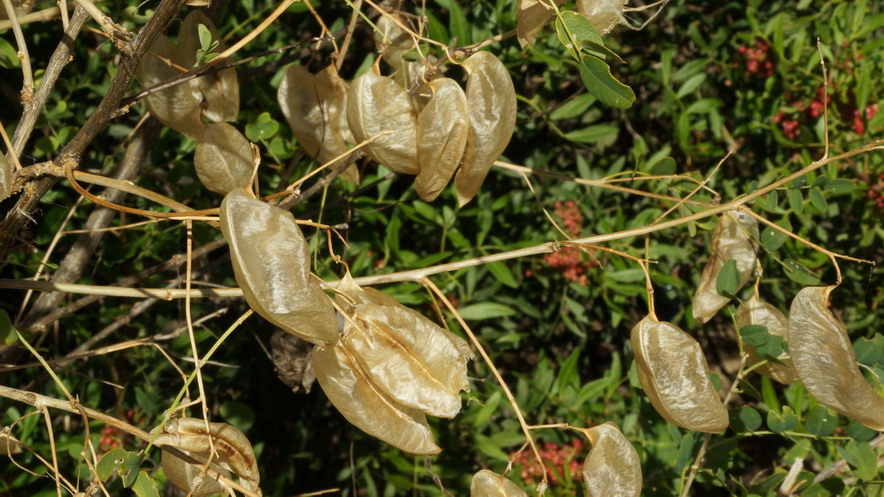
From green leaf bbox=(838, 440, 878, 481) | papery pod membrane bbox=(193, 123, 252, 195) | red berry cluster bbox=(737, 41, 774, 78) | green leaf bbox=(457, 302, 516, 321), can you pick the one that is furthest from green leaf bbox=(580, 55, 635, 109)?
red berry cluster bbox=(737, 41, 774, 78)

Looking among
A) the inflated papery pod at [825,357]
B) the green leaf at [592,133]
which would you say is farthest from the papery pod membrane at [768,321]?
the green leaf at [592,133]

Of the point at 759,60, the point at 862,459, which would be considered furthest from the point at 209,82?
the point at 759,60

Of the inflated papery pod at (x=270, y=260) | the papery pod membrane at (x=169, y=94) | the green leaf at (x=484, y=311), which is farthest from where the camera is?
the green leaf at (x=484, y=311)

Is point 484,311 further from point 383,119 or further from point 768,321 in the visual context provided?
point 383,119

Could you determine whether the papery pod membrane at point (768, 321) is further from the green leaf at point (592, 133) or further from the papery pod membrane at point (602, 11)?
the green leaf at point (592, 133)

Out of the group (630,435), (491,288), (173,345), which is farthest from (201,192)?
(630,435)

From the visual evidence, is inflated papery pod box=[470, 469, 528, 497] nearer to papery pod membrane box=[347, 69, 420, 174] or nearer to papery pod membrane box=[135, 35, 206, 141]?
papery pod membrane box=[347, 69, 420, 174]
